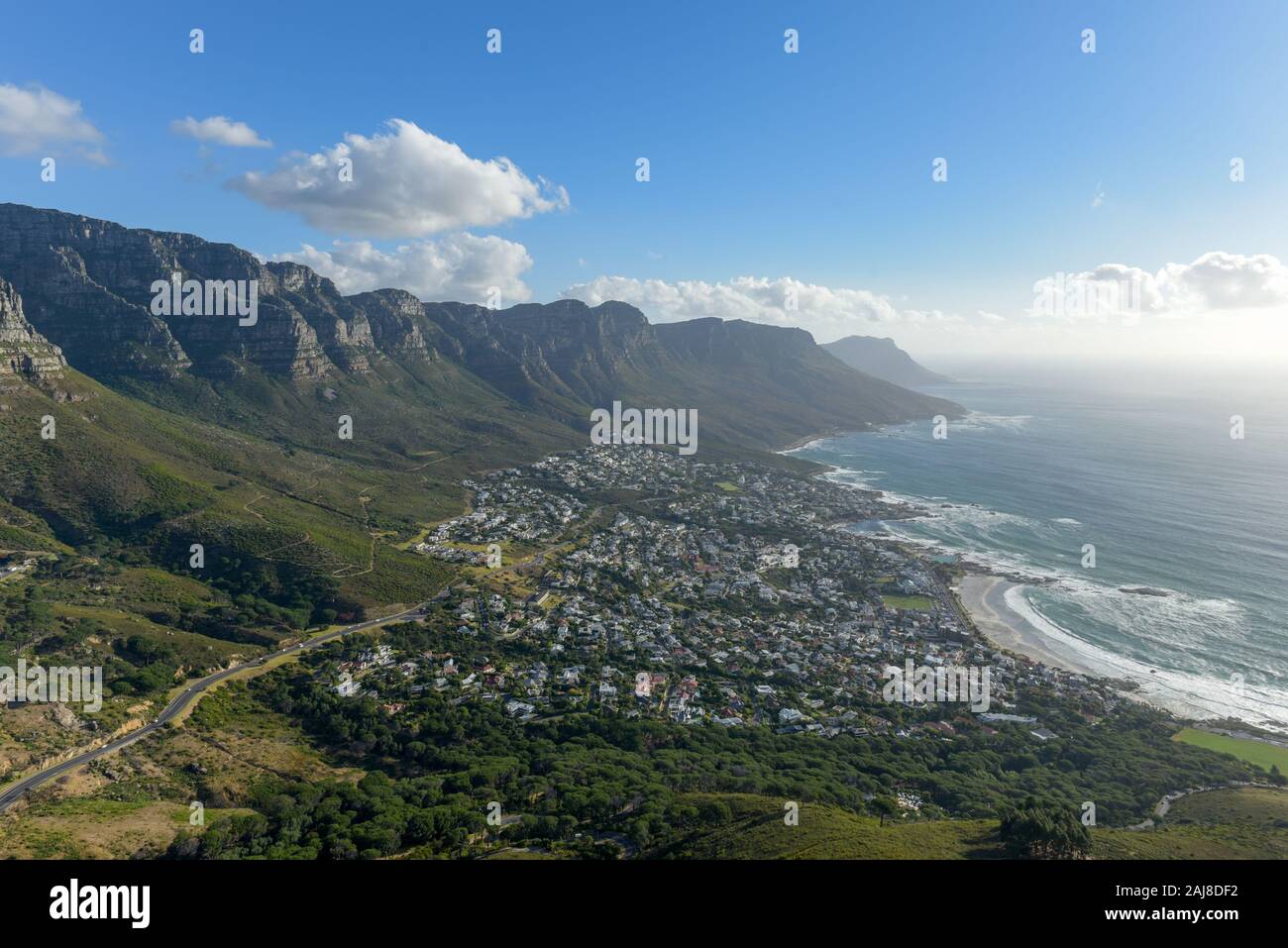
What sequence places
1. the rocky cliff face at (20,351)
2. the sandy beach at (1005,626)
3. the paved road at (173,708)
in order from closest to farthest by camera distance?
the paved road at (173,708), the sandy beach at (1005,626), the rocky cliff face at (20,351)

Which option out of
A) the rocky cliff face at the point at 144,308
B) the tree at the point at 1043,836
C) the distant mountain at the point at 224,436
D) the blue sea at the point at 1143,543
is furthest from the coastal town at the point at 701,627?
the rocky cliff face at the point at 144,308

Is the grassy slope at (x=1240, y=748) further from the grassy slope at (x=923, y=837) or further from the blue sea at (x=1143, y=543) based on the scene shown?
the grassy slope at (x=923, y=837)

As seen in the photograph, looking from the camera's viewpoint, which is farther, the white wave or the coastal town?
the white wave

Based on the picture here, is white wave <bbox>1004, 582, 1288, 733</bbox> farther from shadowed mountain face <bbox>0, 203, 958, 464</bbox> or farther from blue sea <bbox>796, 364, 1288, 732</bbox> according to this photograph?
shadowed mountain face <bbox>0, 203, 958, 464</bbox>

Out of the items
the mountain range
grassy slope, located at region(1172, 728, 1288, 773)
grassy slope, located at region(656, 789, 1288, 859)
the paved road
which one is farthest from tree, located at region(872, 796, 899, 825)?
the mountain range

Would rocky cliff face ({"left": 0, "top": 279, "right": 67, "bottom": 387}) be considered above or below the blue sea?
above

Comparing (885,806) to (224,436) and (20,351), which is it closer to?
(224,436)
